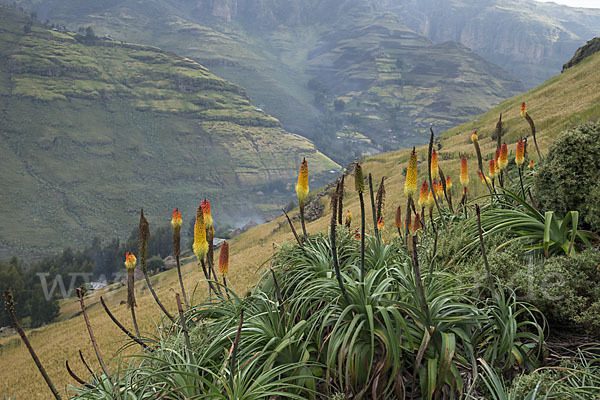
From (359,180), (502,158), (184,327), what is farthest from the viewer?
(502,158)

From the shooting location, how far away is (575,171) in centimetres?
514

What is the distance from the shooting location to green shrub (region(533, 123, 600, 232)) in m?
5.02

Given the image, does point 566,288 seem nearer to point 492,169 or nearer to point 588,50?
point 492,169

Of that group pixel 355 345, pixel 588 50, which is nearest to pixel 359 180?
pixel 355 345

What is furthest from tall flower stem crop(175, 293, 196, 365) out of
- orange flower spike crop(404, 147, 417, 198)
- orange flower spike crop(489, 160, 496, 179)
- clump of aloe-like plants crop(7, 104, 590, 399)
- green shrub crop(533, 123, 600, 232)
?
orange flower spike crop(489, 160, 496, 179)

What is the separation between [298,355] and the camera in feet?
12.3

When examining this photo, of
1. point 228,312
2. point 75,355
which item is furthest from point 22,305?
point 228,312

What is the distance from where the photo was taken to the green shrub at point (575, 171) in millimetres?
5016

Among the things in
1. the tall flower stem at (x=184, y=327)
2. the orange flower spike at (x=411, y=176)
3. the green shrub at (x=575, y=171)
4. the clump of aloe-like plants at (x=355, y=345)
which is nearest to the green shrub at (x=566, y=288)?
the clump of aloe-like plants at (x=355, y=345)

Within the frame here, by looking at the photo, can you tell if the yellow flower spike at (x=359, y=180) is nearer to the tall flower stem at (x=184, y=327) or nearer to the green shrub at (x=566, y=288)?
the tall flower stem at (x=184, y=327)

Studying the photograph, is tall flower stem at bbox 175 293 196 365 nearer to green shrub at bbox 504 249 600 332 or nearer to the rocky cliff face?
green shrub at bbox 504 249 600 332

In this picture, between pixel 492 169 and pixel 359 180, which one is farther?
pixel 492 169

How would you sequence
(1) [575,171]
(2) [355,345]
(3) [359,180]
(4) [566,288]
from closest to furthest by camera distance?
1. (3) [359,180]
2. (2) [355,345]
3. (4) [566,288]
4. (1) [575,171]

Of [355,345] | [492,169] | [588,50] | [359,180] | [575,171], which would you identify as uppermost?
[588,50]
